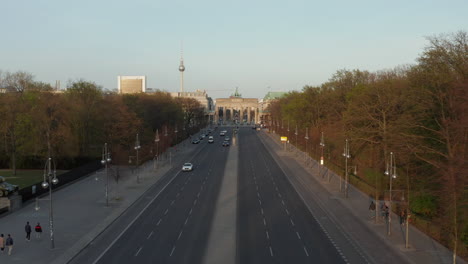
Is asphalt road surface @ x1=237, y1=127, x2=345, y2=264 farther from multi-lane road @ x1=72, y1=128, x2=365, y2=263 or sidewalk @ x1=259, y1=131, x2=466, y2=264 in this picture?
sidewalk @ x1=259, y1=131, x2=466, y2=264

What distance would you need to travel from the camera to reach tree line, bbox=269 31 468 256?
2645cm

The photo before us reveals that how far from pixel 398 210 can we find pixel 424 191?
603 cm

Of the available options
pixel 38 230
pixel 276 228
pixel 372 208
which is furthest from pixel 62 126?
→ pixel 372 208

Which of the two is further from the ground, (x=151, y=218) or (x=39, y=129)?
(x=39, y=129)

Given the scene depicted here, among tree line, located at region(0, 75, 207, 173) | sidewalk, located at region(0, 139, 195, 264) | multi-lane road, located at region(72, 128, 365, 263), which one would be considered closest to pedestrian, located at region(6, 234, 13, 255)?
sidewalk, located at region(0, 139, 195, 264)

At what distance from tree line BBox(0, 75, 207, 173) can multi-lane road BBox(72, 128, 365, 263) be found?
18018mm

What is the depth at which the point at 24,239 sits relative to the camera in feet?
101

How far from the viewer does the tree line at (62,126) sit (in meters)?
62.7

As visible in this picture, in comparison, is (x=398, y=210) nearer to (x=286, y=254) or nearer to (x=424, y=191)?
(x=424, y=191)

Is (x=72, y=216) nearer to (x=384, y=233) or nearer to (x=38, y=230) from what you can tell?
(x=38, y=230)

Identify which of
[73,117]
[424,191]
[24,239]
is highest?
[73,117]

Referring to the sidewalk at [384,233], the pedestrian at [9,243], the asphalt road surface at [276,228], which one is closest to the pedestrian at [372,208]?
the sidewalk at [384,233]

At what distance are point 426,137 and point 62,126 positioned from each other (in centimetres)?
4760

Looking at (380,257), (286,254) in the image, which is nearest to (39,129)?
(286,254)
